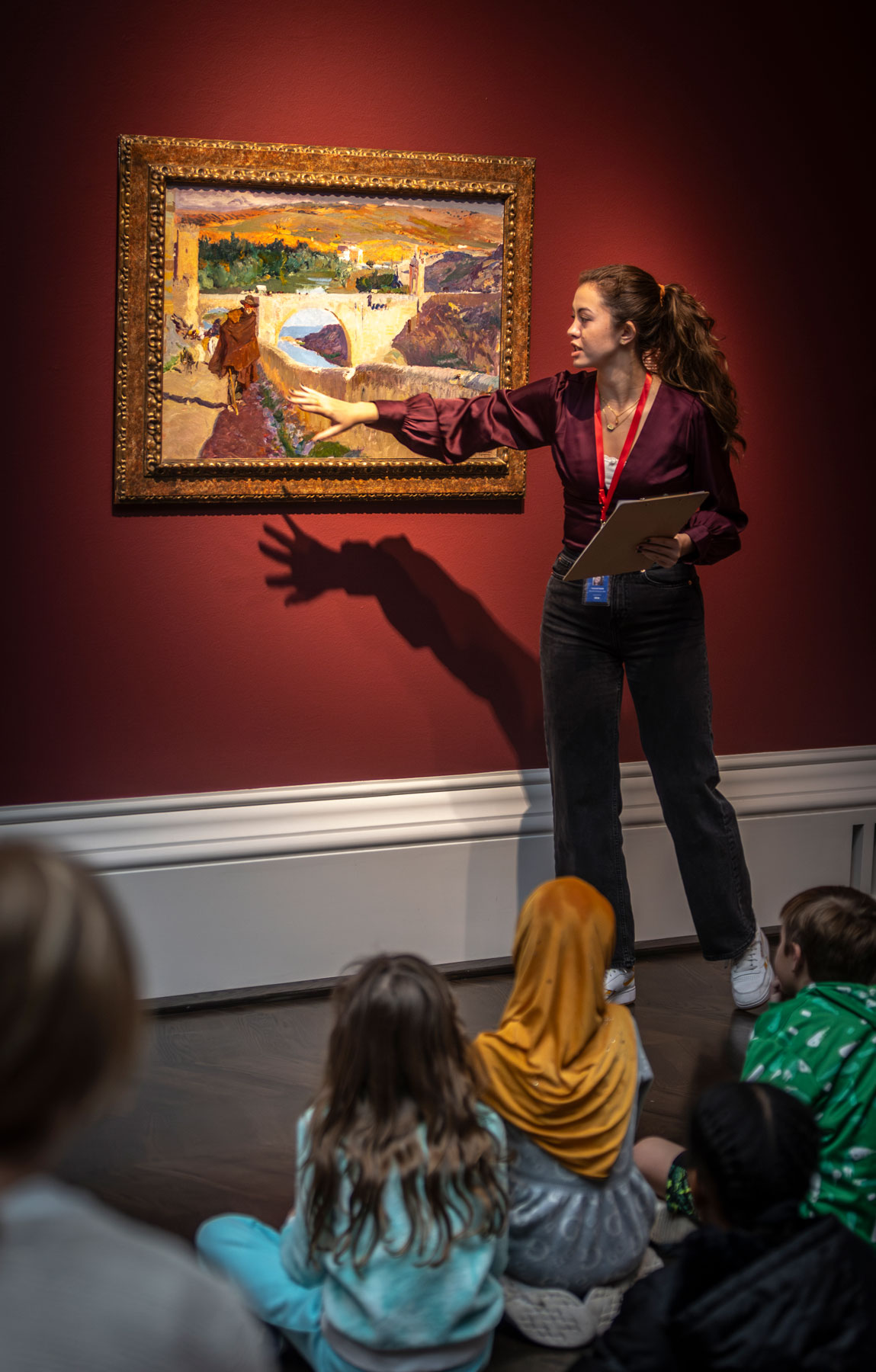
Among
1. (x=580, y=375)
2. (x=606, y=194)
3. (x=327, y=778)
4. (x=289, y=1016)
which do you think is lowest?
(x=289, y=1016)

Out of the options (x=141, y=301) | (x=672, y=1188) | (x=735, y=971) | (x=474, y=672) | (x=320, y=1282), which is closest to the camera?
(x=320, y=1282)

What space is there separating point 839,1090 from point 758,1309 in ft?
2.16

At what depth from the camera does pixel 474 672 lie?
3.59 metres

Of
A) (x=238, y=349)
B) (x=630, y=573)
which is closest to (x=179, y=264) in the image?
(x=238, y=349)

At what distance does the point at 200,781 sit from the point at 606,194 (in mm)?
1986

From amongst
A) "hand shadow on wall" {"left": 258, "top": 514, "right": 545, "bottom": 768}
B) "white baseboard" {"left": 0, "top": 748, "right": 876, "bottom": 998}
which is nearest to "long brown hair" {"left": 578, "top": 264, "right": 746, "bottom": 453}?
"hand shadow on wall" {"left": 258, "top": 514, "right": 545, "bottom": 768}

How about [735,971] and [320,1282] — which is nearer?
[320,1282]

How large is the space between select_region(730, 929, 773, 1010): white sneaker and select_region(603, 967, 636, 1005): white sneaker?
27 cm

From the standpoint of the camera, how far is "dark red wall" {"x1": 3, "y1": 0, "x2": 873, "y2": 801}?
305 cm

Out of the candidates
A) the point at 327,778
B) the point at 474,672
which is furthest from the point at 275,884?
the point at 474,672

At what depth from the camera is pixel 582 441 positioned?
122 inches

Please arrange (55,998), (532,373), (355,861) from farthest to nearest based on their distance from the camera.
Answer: (532,373) < (355,861) < (55,998)

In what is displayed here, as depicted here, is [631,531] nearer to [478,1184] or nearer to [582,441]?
[582,441]

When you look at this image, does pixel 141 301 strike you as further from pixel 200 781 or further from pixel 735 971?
pixel 735 971
